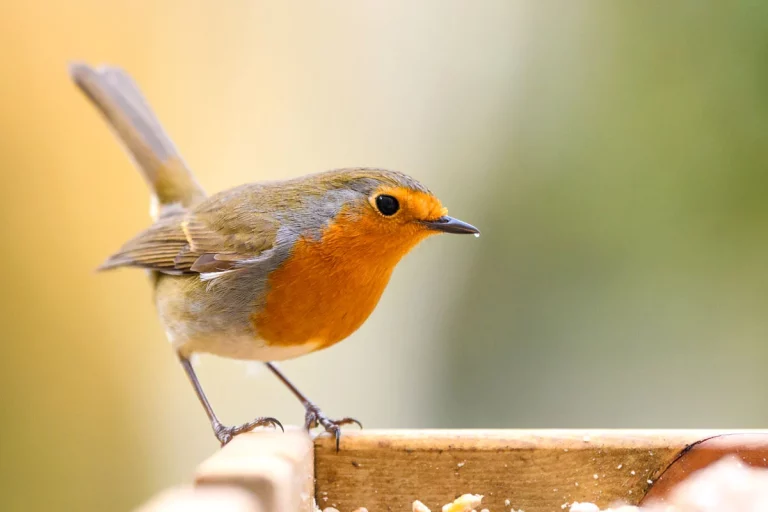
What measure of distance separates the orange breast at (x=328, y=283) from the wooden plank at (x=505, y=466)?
427 millimetres

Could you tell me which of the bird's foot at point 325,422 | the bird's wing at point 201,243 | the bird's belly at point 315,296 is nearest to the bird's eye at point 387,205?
the bird's belly at point 315,296

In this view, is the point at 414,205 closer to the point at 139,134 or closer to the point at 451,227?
the point at 451,227

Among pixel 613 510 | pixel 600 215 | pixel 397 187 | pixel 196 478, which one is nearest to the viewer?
pixel 196 478

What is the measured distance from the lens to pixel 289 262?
195cm

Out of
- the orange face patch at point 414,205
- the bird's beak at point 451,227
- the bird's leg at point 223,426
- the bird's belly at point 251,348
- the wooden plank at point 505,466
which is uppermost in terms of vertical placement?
the orange face patch at point 414,205

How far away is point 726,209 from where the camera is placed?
389 centimetres

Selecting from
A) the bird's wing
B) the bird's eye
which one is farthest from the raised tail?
the bird's eye

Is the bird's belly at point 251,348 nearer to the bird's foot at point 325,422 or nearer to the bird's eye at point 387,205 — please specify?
the bird's foot at point 325,422

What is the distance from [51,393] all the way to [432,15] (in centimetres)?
272

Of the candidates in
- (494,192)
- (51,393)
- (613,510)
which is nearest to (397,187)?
(613,510)

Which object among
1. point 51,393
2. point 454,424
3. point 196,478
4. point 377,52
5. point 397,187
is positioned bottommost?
point 454,424

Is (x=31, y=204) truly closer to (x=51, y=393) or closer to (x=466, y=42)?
(x=51, y=393)

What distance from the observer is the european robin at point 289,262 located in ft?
6.24

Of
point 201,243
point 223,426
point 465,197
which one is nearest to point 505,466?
point 223,426
